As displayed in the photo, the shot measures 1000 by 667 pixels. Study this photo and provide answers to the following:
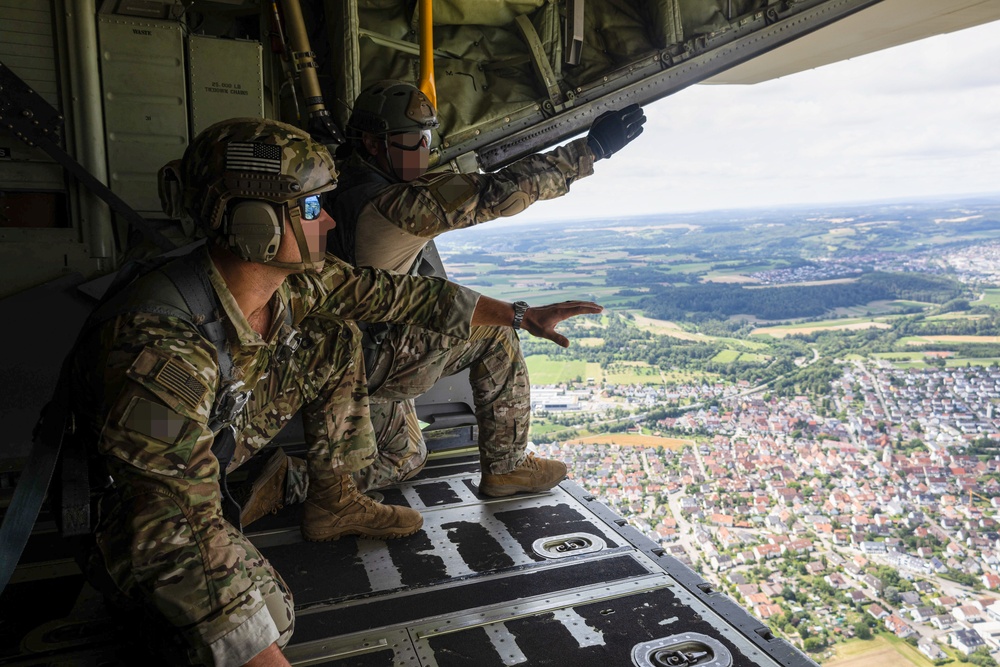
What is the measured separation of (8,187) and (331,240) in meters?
1.17

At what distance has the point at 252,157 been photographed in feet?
4.87

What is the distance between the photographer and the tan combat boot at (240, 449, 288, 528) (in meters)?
2.53

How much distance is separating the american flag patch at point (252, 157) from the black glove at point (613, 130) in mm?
1801

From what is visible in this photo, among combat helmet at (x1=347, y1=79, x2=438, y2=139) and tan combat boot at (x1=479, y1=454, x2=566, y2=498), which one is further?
tan combat boot at (x1=479, y1=454, x2=566, y2=498)

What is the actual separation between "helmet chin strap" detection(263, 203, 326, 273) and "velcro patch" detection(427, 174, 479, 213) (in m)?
1.05

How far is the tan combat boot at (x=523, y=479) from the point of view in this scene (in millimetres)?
2816

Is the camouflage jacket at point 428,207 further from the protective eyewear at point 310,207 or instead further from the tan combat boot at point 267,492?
the protective eyewear at point 310,207

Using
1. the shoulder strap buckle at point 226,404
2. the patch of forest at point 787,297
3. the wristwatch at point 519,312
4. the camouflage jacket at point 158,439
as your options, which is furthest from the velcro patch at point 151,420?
the patch of forest at point 787,297

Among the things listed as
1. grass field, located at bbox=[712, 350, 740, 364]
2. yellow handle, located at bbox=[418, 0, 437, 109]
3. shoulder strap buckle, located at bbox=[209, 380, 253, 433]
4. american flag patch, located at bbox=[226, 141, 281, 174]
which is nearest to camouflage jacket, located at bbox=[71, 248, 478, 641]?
shoulder strap buckle, located at bbox=[209, 380, 253, 433]

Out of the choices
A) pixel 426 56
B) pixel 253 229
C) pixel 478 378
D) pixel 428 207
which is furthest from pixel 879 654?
pixel 253 229

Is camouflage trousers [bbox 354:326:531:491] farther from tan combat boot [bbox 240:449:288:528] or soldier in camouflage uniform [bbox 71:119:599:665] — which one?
soldier in camouflage uniform [bbox 71:119:599:665]

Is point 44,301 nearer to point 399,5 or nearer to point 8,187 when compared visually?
point 8,187

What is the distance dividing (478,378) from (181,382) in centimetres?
150

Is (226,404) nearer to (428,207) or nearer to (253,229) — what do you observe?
(253,229)
